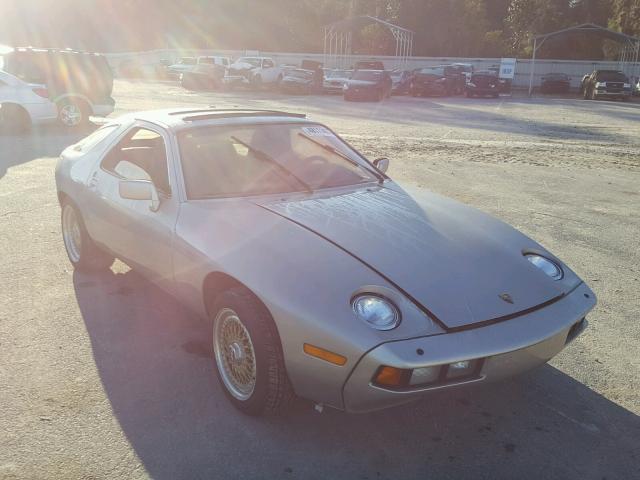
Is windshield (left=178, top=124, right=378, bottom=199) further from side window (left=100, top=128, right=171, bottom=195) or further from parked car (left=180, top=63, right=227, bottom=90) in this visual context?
parked car (left=180, top=63, right=227, bottom=90)

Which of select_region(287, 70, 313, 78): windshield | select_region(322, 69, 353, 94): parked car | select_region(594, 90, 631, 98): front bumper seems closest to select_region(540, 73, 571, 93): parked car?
select_region(594, 90, 631, 98): front bumper

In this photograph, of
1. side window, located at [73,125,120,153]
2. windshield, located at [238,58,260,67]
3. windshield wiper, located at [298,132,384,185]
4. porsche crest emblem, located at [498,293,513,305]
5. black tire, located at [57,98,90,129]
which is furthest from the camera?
windshield, located at [238,58,260,67]

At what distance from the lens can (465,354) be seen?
249cm

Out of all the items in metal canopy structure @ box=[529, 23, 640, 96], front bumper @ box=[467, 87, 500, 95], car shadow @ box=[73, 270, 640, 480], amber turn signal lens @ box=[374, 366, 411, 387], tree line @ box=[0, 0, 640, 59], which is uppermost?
tree line @ box=[0, 0, 640, 59]

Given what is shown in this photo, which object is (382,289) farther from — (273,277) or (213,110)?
(213,110)

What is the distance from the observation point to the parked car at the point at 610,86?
3027 cm

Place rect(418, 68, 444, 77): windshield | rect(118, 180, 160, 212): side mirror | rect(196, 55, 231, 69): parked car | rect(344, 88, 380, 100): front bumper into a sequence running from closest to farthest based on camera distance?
1. rect(118, 180, 160, 212): side mirror
2. rect(344, 88, 380, 100): front bumper
3. rect(418, 68, 444, 77): windshield
4. rect(196, 55, 231, 69): parked car

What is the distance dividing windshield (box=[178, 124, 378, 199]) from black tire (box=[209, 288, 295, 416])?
932 mm

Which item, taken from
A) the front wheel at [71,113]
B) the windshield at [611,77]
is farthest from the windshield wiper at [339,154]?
the windshield at [611,77]

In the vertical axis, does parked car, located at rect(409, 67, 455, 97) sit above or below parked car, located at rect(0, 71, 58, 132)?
above

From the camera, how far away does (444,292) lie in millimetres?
2756

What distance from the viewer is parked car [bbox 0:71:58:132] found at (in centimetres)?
1283

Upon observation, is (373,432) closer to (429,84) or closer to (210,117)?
(210,117)

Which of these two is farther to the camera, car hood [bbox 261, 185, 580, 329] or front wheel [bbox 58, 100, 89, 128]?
front wheel [bbox 58, 100, 89, 128]
